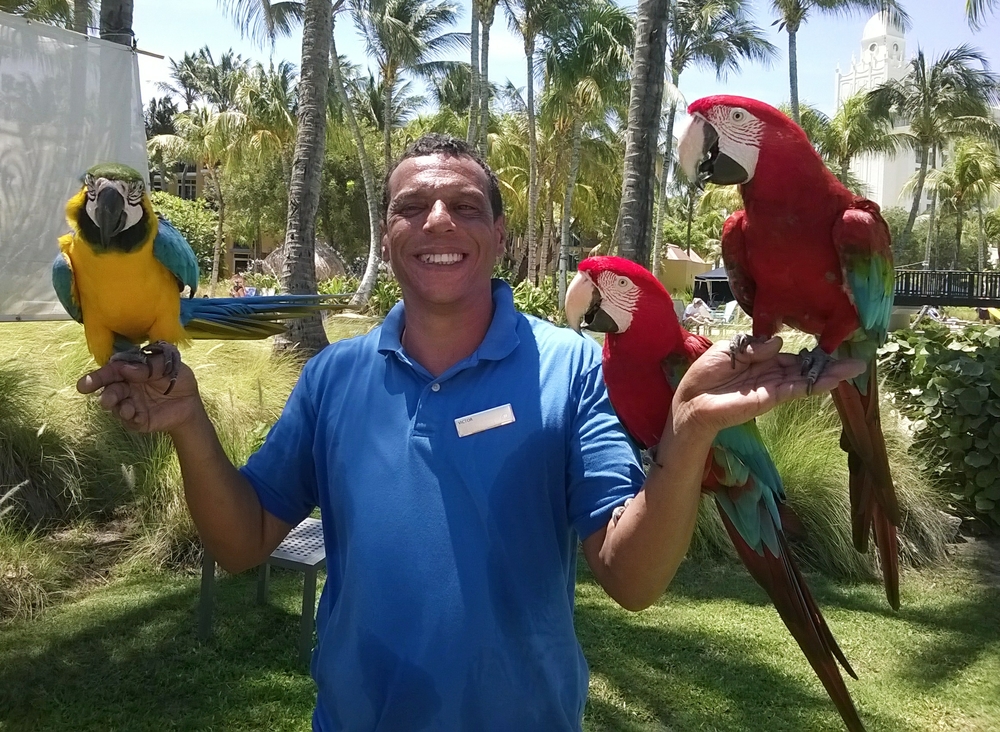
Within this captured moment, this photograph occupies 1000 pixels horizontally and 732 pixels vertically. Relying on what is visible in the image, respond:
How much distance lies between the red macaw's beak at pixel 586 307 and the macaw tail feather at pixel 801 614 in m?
0.38

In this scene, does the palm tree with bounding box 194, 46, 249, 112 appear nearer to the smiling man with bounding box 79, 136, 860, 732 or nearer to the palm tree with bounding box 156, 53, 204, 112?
the palm tree with bounding box 156, 53, 204, 112

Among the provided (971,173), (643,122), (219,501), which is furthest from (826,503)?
(971,173)

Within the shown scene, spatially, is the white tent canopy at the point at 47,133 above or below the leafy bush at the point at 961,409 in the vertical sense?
above

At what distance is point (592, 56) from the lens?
616 inches

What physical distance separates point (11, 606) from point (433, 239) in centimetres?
348

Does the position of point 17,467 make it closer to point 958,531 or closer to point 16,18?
point 16,18

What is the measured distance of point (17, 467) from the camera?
166 inches

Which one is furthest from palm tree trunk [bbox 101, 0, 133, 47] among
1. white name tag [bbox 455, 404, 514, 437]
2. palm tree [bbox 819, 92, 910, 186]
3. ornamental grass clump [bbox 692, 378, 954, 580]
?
palm tree [bbox 819, 92, 910, 186]

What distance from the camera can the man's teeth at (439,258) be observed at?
1333 millimetres

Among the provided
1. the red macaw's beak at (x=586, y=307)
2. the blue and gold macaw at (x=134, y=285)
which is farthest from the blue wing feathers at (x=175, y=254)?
the red macaw's beak at (x=586, y=307)

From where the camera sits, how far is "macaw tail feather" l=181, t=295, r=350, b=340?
5.07 ft

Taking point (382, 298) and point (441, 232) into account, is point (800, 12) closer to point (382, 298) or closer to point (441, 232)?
point (382, 298)

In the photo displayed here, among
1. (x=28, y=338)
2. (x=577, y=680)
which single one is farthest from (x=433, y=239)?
(x=28, y=338)

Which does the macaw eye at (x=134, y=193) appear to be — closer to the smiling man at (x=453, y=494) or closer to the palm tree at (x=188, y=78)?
the smiling man at (x=453, y=494)
